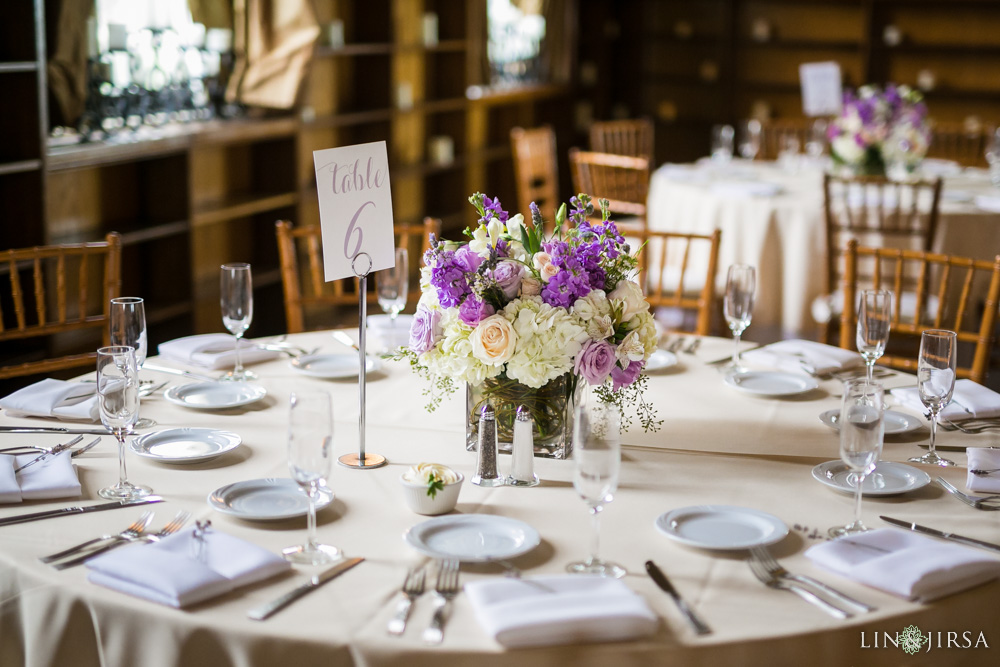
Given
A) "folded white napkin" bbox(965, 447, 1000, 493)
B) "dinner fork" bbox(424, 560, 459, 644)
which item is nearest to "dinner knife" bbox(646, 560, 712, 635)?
"dinner fork" bbox(424, 560, 459, 644)

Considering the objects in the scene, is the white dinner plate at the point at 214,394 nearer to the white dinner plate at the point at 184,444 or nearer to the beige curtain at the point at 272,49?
the white dinner plate at the point at 184,444

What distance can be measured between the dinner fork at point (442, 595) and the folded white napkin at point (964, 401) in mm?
1075

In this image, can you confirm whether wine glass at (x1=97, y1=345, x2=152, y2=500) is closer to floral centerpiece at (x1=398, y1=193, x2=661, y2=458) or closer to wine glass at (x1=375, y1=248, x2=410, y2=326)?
floral centerpiece at (x1=398, y1=193, x2=661, y2=458)

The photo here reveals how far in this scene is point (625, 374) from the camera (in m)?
1.67

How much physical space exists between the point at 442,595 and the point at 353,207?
669 mm

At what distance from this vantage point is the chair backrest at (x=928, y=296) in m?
2.60

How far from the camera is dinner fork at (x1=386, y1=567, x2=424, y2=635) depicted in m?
1.20

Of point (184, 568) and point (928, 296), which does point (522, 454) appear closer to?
point (184, 568)

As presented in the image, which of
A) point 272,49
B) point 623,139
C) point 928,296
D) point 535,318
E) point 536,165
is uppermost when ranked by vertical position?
point 272,49

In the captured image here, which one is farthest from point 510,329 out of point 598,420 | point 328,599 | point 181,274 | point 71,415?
point 181,274

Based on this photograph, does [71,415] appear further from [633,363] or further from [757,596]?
[757,596]

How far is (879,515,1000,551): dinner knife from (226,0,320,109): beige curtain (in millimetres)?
3827

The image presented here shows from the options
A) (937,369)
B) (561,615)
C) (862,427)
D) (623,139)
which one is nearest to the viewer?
(561,615)

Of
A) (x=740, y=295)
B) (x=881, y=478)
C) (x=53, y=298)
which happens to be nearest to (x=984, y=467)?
(x=881, y=478)
